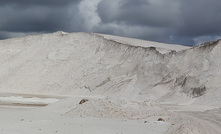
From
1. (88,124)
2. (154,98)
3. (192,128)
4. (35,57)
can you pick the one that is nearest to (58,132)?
(88,124)

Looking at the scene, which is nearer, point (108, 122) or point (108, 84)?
point (108, 122)

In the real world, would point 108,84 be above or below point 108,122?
above

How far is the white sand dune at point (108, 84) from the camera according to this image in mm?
17141

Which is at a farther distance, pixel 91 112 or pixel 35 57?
pixel 35 57

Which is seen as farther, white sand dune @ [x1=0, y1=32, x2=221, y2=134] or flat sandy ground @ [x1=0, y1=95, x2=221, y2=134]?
white sand dune @ [x1=0, y1=32, x2=221, y2=134]

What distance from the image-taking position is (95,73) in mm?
50625

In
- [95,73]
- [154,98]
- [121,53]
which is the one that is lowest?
[154,98]

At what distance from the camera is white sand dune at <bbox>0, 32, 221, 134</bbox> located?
56.2 ft

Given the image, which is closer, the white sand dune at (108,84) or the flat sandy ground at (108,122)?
the flat sandy ground at (108,122)

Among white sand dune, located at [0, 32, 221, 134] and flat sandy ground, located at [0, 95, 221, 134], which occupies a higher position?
white sand dune, located at [0, 32, 221, 134]

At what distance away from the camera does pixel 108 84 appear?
46250 millimetres

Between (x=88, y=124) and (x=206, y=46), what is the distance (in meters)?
29.1

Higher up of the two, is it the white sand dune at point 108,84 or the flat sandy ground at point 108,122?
the white sand dune at point 108,84

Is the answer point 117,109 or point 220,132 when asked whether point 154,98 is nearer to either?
point 117,109
